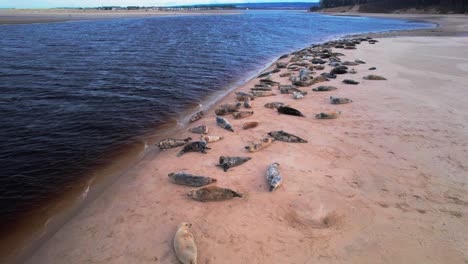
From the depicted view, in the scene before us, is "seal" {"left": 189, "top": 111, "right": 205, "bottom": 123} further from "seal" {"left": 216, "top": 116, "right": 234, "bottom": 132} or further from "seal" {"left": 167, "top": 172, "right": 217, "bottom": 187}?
"seal" {"left": 167, "top": 172, "right": 217, "bottom": 187}

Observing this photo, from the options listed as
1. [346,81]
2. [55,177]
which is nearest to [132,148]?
[55,177]

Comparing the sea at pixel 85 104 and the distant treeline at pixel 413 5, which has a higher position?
the distant treeline at pixel 413 5

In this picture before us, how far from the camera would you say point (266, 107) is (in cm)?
1196

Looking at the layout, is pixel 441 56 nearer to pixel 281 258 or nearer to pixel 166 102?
pixel 166 102

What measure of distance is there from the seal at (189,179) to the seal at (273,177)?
1301mm

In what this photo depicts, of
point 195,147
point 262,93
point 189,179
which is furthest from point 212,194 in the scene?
point 262,93

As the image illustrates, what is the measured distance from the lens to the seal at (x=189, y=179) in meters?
6.73

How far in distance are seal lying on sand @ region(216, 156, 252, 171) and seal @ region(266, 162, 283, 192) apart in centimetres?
85

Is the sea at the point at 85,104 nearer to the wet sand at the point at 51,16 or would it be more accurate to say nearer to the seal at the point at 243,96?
the seal at the point at 243,96

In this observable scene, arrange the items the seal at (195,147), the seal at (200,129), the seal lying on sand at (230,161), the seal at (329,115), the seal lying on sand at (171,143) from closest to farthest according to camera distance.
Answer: the seal lying on sand at (230,161) → the seal at (195,147) → the seal lying on sand at (171,143) → the seal at (200,129) → the seal at (329,115)

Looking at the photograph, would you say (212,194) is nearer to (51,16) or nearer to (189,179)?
(189,179)

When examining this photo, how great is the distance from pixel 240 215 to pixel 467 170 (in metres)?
5.54

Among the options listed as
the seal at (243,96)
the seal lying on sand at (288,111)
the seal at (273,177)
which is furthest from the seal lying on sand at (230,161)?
the seal at (243,96)

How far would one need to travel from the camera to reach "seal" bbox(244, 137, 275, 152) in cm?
830
